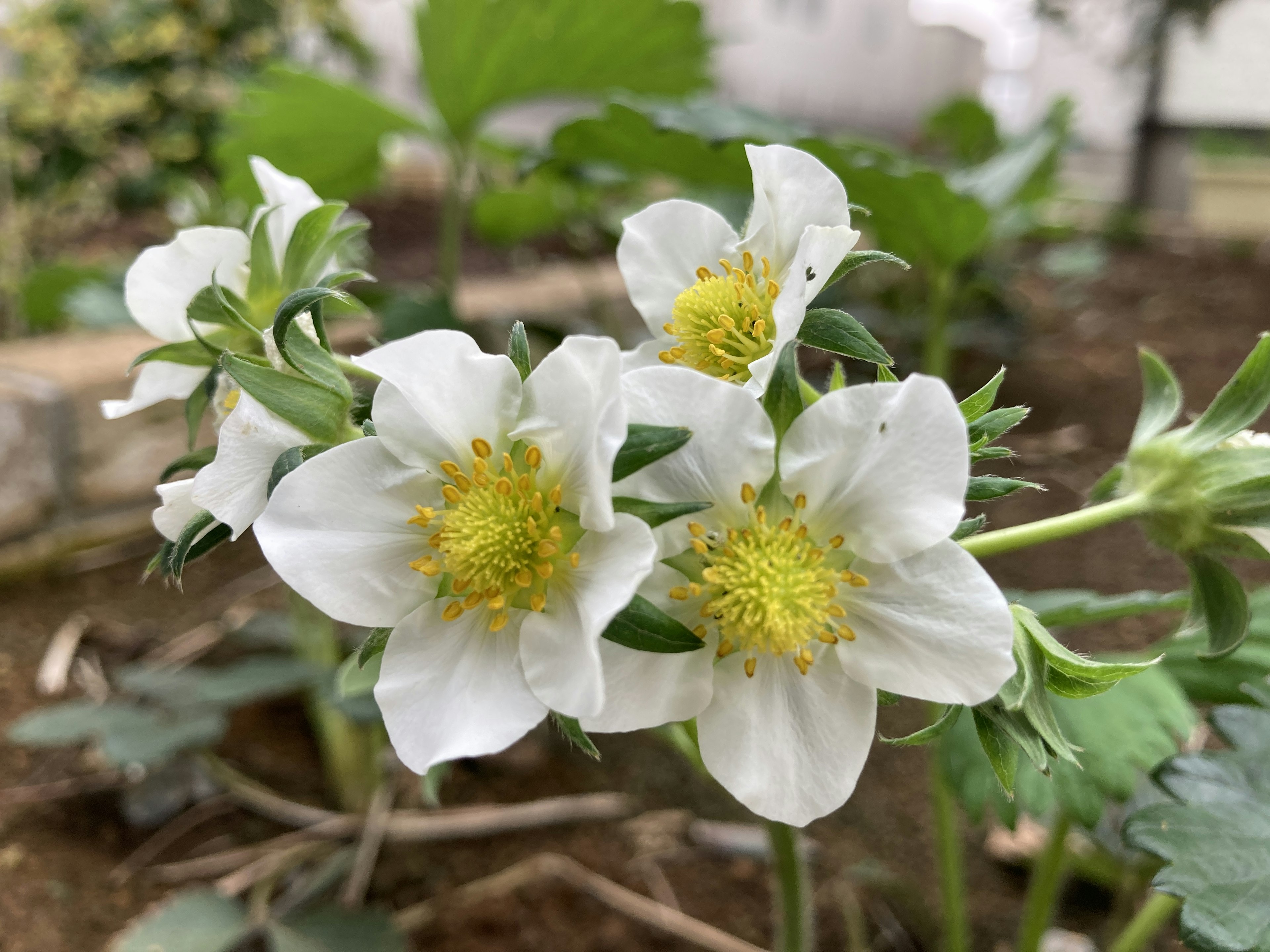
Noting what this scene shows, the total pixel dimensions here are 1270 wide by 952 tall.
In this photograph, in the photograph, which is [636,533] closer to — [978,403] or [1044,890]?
[978,403]

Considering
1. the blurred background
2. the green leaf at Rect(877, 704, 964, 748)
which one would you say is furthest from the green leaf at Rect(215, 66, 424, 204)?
the green leaf at Rect(877, 704, 964, 748)

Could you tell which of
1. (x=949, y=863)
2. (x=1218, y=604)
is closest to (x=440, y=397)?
(x=1218, y=604)

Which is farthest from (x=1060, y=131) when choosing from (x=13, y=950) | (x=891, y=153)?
(x=13, y=950)

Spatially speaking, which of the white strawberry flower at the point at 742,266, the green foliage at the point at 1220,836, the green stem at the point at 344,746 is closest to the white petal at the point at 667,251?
the white strawberry flower at the point at 742,266

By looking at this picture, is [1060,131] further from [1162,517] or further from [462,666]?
[462,666]

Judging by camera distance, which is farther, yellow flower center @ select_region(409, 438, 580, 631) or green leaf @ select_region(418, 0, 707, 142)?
green leaf @ select_region(418, 0, 707, 142)

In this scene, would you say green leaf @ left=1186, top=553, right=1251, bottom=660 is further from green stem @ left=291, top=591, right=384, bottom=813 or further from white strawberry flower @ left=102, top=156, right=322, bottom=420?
green stem @ left=291, top=591, right=384, bottom=813
